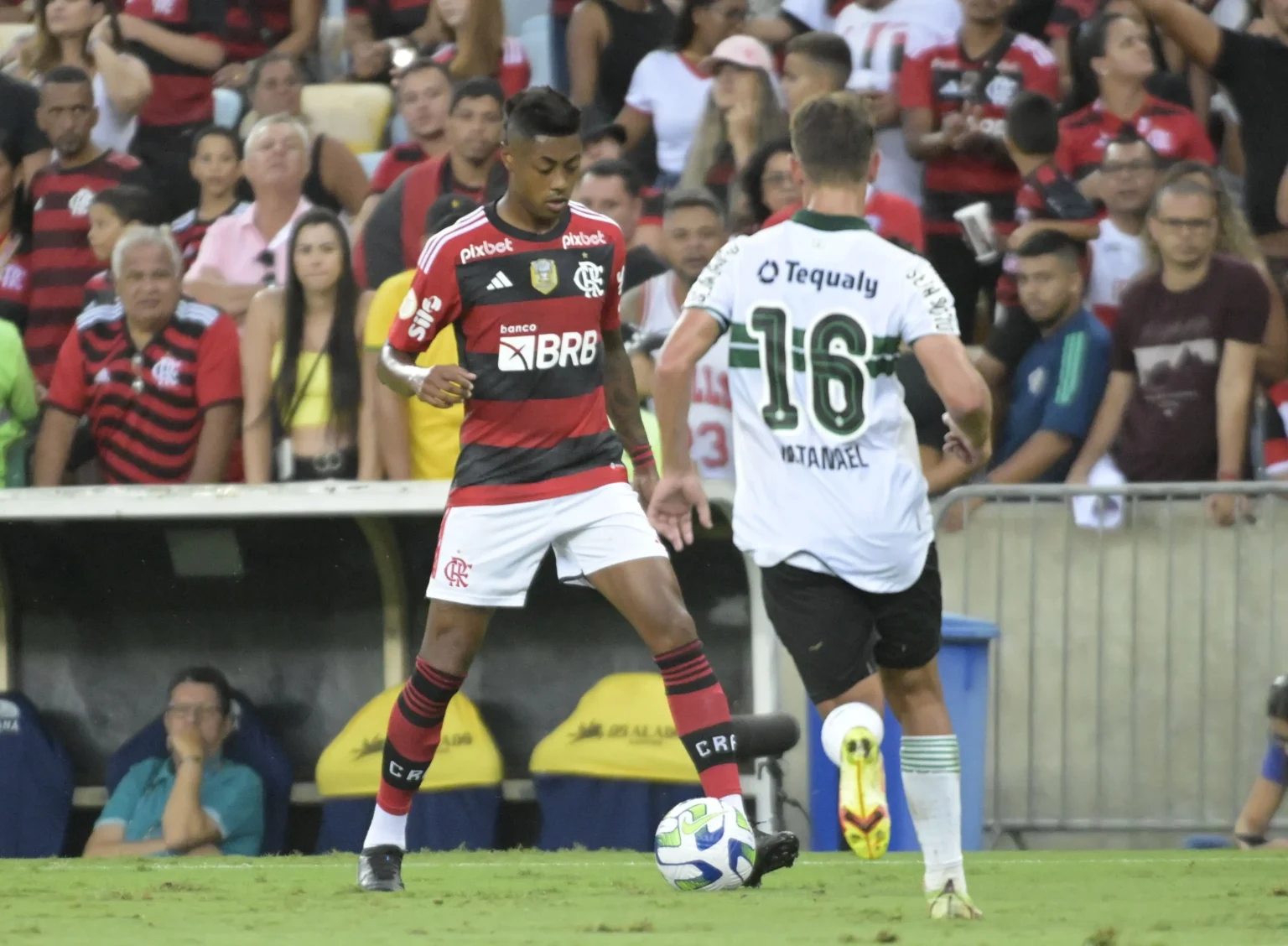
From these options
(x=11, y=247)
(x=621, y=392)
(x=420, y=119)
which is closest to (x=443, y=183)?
(x=420, y=119)

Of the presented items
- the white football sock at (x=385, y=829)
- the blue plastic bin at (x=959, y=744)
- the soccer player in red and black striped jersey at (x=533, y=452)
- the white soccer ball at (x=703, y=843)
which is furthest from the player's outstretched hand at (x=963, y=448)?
the blue plastic bin at (x=959, y=744)

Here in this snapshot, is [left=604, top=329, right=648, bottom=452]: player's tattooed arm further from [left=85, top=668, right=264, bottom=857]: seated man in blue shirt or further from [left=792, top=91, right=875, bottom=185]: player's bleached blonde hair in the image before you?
[left=85, top=668, right=264, bottom=857]: seated man in blue shirt

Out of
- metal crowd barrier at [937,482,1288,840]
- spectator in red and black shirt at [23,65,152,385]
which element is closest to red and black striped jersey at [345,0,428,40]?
spectator in red and black shirt at [23,65,152,385]

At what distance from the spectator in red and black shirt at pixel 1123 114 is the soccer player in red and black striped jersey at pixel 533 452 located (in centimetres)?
496

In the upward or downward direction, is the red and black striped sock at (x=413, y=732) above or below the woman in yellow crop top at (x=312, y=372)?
below

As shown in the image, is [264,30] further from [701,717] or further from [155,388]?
[701,717]

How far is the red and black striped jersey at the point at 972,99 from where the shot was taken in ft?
37.4

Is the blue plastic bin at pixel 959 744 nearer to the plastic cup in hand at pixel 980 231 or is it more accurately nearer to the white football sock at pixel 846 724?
the plastic cup in hand at pixel 980 231

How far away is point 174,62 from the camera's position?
13.4 m

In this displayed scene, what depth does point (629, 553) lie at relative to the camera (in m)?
6.85

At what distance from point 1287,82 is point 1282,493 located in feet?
7.73

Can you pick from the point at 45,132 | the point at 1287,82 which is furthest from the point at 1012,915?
the point at 45,132

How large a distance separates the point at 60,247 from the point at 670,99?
3393mm

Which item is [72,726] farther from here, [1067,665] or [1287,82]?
[1287,82]
